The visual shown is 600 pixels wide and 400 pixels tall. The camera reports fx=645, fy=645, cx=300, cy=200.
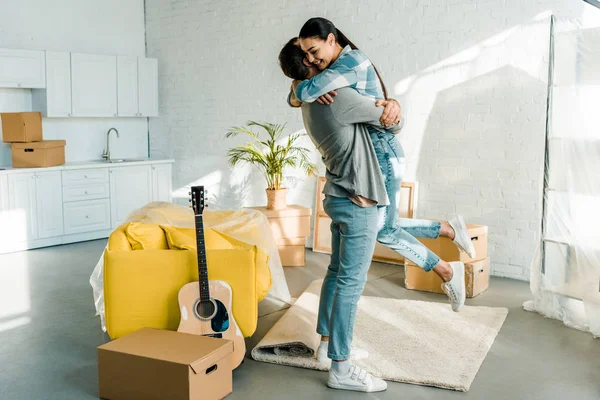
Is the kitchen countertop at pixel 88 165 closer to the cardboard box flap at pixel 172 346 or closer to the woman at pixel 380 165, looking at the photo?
the cardboard box flap at pixel 172 346

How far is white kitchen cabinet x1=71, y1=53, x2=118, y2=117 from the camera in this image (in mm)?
7152

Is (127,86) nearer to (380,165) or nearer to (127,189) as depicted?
(127,189)

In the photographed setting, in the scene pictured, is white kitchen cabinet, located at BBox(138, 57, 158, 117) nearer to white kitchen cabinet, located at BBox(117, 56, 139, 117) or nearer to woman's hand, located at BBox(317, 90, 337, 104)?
white kitchen cabinet, located at BBox(117, 56, 139, 117)

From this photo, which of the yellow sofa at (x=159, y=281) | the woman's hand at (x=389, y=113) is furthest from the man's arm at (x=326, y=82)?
the yellow sofa at (x=159, y=281)

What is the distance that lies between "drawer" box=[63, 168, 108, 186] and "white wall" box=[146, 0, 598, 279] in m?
1.44

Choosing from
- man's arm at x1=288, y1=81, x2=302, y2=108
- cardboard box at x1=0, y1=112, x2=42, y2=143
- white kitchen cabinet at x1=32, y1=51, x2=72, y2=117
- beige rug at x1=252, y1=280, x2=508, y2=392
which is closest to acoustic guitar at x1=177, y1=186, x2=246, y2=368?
beige rug at x1=252, y1=280, x2=508, y2=392

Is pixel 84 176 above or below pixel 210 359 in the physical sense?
above

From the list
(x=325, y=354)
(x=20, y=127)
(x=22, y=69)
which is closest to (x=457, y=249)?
(x=325, y=354)

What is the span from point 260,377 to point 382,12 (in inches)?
156

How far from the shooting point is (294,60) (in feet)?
9.29

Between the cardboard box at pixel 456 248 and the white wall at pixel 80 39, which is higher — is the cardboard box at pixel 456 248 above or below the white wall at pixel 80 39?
below

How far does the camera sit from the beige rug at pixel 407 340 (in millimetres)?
3340

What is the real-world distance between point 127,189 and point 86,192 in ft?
1.76

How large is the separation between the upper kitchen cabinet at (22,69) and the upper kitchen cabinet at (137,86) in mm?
1007
